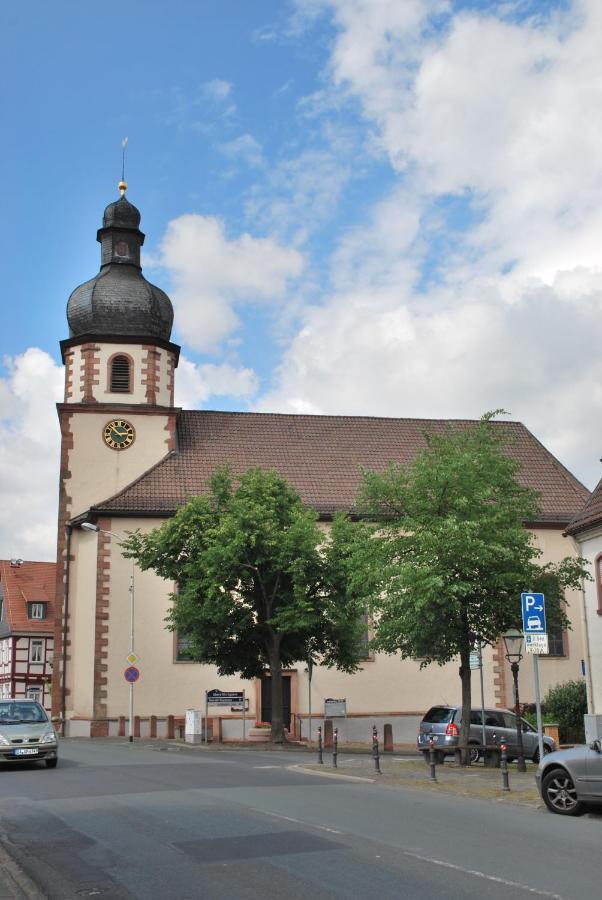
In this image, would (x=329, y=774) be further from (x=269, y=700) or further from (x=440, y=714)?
(x=269, y=700)

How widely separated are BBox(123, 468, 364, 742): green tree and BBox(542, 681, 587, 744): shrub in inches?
316

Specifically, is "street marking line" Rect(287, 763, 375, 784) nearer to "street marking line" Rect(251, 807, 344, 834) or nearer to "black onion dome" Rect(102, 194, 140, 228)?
"street marking line" Rect(251, 807, 344, 834)

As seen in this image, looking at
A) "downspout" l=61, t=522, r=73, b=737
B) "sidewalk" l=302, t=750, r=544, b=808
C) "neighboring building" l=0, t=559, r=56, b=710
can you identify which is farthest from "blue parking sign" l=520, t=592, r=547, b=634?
"neighboring building" l=0, t=559, r=56, b=710

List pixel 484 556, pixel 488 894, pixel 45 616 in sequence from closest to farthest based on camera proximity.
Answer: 1. pixel 488 894
2. pixel 484 556
3. pixel 45 616

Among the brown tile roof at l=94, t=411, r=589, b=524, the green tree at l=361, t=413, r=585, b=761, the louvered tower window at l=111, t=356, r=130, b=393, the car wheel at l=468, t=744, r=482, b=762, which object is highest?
the louvered tower window at l=111, t=356, r=130, b=393

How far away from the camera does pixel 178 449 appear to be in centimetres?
4166

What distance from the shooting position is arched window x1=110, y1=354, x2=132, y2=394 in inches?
1619

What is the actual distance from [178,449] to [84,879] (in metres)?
33.3

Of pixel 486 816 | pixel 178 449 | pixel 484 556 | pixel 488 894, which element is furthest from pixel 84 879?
pixel 178 449

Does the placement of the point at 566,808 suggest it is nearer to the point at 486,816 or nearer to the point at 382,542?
the point at 486,816

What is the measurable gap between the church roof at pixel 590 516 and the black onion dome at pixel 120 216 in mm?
23323

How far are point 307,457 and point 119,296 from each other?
33.7 ft

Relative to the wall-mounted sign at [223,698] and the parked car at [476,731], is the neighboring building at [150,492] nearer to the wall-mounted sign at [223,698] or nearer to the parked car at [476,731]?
the wall-mounted sign at [223,698]

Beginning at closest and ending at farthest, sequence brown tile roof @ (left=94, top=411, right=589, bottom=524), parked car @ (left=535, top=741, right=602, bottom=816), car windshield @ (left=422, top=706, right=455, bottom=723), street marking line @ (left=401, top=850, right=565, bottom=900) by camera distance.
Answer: street marking line @ (left=401, top=850, right=565, bottom=900) < parked car @ (left=535, top=741, right=602, bottom=816) < car windshield @ (left=422, top=706, right=455, bottom=723) < brown tile roof @ (left=94, top=411, right=589, bottom=524)
